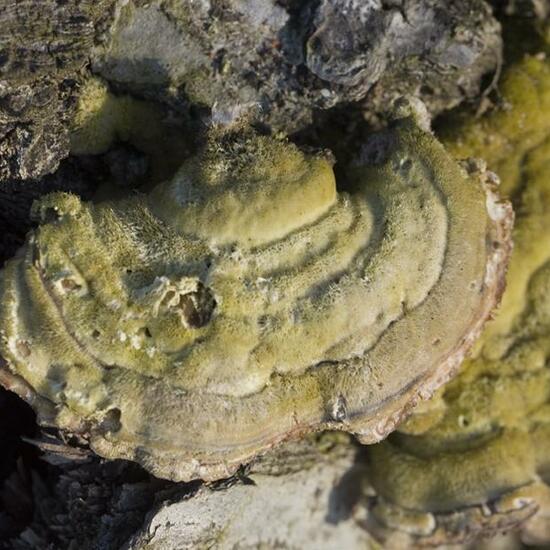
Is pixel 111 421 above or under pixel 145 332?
under

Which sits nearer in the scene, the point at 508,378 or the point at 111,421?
the point at 111,421

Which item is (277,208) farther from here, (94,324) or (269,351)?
(94,324)

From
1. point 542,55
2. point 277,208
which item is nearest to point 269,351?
point 277,208

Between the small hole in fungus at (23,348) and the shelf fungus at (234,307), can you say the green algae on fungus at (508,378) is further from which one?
the small hole in fungus at (23,348)

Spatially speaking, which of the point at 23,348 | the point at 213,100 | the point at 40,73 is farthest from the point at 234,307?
the point at 40,73

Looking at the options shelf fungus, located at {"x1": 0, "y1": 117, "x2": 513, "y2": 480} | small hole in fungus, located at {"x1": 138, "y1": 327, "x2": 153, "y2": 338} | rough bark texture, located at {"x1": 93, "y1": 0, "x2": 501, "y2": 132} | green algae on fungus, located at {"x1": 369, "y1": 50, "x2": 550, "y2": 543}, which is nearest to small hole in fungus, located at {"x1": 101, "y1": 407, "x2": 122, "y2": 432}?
shelf fungus, located at {"x1": 0, "y1": 117, "x2": 513, "y2": 480}

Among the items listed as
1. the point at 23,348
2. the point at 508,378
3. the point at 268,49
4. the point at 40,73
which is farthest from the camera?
the point at 508,378

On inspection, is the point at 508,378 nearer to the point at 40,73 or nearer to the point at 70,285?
the point at 70,285

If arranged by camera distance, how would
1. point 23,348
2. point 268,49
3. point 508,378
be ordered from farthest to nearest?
1. point 508,378
2. point 268,49
3. point 23,348
